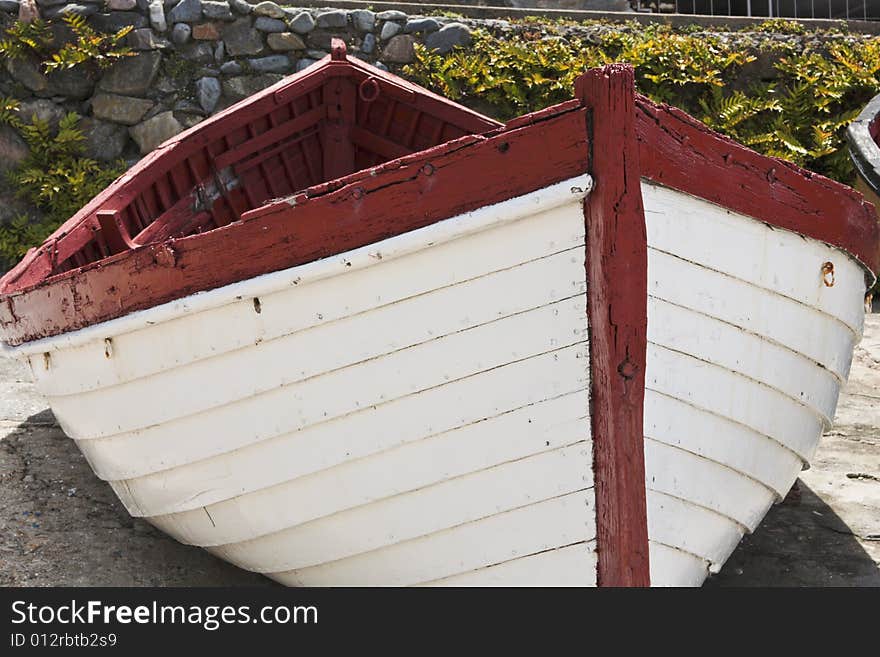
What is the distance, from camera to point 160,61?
24.2 ft

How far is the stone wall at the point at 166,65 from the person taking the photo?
23.9 feet

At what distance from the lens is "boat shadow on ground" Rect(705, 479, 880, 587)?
366cm

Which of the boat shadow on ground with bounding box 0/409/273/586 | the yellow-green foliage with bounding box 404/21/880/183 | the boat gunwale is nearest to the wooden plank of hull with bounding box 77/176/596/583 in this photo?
the boat shadow on ground with bounding box 0/409/273/586

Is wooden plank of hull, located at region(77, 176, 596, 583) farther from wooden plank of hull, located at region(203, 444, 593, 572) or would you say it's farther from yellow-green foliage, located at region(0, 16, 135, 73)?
yellow-green foliage, located at region(0, 16, 135, 73)

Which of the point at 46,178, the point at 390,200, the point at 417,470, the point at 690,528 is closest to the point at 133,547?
the point at 417,470

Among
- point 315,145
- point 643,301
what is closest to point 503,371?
point 643,301

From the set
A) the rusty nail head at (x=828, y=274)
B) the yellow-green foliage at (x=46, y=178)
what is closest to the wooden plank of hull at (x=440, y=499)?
the rusty nail head at (x=828, y=274)

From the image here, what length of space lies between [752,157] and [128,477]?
2.05 meters

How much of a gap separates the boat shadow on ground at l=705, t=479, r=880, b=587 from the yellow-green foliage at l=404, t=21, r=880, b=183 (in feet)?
12.2

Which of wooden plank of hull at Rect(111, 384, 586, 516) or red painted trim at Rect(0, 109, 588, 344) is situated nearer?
red painted trim at Rect(0, 109, 588, 344)

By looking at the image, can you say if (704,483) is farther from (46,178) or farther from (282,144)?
(46,178)

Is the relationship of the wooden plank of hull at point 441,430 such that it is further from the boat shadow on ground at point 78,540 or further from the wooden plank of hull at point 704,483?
Answer: the boat shadow on ground at point 78,540

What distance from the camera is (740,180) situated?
9.59 ft

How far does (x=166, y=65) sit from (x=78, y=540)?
14.5 feet
